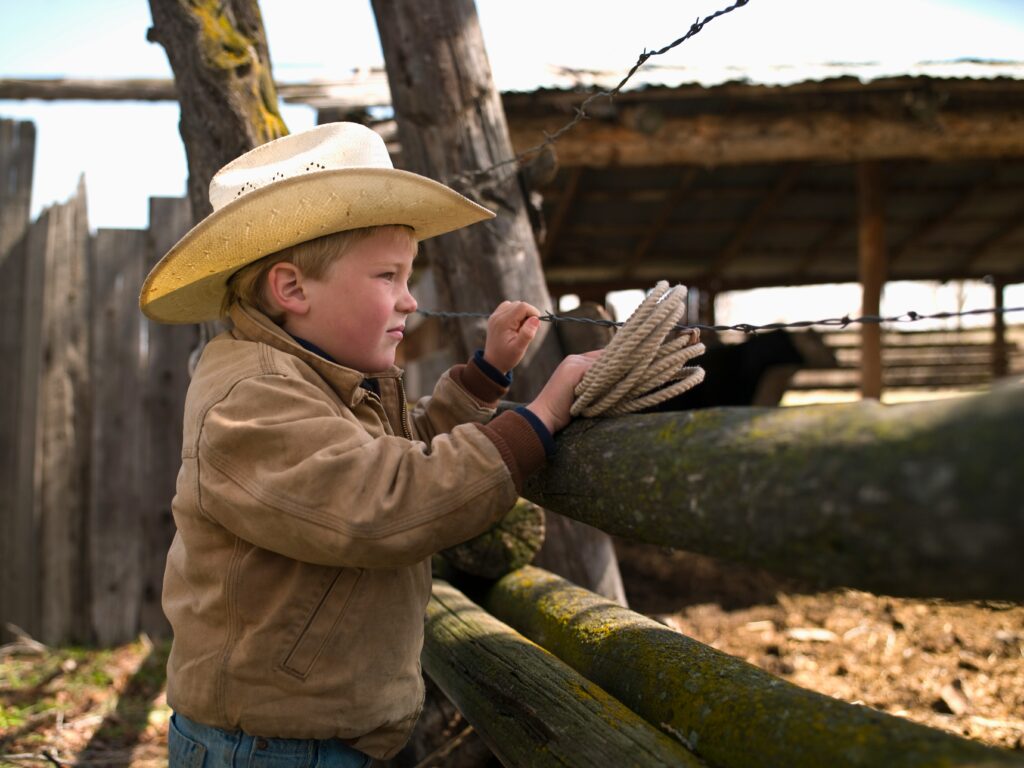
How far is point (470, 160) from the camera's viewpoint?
2877mm

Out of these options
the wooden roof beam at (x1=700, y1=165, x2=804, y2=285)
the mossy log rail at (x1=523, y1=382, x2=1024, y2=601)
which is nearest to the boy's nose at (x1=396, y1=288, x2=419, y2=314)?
the mossy log rail at (x1=523, y1=382, x2=1024, y2=601)

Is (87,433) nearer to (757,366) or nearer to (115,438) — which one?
(115,438)

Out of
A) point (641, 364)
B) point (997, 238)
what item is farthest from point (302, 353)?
point (997, 238)

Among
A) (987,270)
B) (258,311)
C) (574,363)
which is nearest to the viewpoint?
(574,363)

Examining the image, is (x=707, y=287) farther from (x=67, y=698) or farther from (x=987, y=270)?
(x=67, y=698)

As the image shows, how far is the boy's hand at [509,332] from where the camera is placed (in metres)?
1.83

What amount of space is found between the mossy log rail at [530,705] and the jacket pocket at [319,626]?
0.43 m

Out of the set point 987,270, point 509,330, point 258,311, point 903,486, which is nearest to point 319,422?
point 258,311

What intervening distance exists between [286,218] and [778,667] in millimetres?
2881

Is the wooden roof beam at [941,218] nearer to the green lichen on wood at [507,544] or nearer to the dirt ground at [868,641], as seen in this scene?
the dirt ground at [868,641]

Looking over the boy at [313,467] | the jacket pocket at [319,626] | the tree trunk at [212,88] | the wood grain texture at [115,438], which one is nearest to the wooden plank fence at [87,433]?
the wood grain texture at [115,438]

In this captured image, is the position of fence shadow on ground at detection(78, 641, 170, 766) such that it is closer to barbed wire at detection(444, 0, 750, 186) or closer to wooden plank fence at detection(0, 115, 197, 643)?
wooden plank fence at detection(0, 115, 197, 643)

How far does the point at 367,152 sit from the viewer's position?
71.0 inches

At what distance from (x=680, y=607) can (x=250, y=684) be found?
357cm
